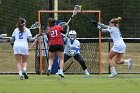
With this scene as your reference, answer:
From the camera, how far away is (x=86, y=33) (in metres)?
26.2

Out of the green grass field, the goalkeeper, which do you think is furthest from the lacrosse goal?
the green grass field

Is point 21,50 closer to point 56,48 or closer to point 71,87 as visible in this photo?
point 56,48

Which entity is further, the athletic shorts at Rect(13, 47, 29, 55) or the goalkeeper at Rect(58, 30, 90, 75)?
the goalkeeper at Rect(58, 30, 90, 75)

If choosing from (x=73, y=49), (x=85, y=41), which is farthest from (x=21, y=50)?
(x=85, y=41)

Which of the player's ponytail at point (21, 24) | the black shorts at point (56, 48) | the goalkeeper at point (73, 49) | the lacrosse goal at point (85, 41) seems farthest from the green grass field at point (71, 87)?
the lacrosse goal at point (85, 41)

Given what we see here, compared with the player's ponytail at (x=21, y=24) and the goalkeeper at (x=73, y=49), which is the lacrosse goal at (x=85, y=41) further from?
the player's ponytail at (x=21, y=24)

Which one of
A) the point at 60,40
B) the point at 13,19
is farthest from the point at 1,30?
the point at 60,40

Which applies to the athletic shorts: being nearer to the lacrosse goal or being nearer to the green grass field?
the green grass field

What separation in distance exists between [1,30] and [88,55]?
210 inches

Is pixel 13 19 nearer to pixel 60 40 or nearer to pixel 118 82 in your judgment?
pixel 60 40

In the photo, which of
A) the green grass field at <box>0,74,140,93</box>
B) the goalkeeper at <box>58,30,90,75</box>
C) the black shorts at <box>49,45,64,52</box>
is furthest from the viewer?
the goalkeeper at <box>58,30,90,75</box>

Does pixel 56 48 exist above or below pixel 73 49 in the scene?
above

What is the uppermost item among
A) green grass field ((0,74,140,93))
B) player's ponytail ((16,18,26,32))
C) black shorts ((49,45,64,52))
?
player's ponytail ((16,18,26,32))

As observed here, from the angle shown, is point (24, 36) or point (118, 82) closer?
point (118, 82)
